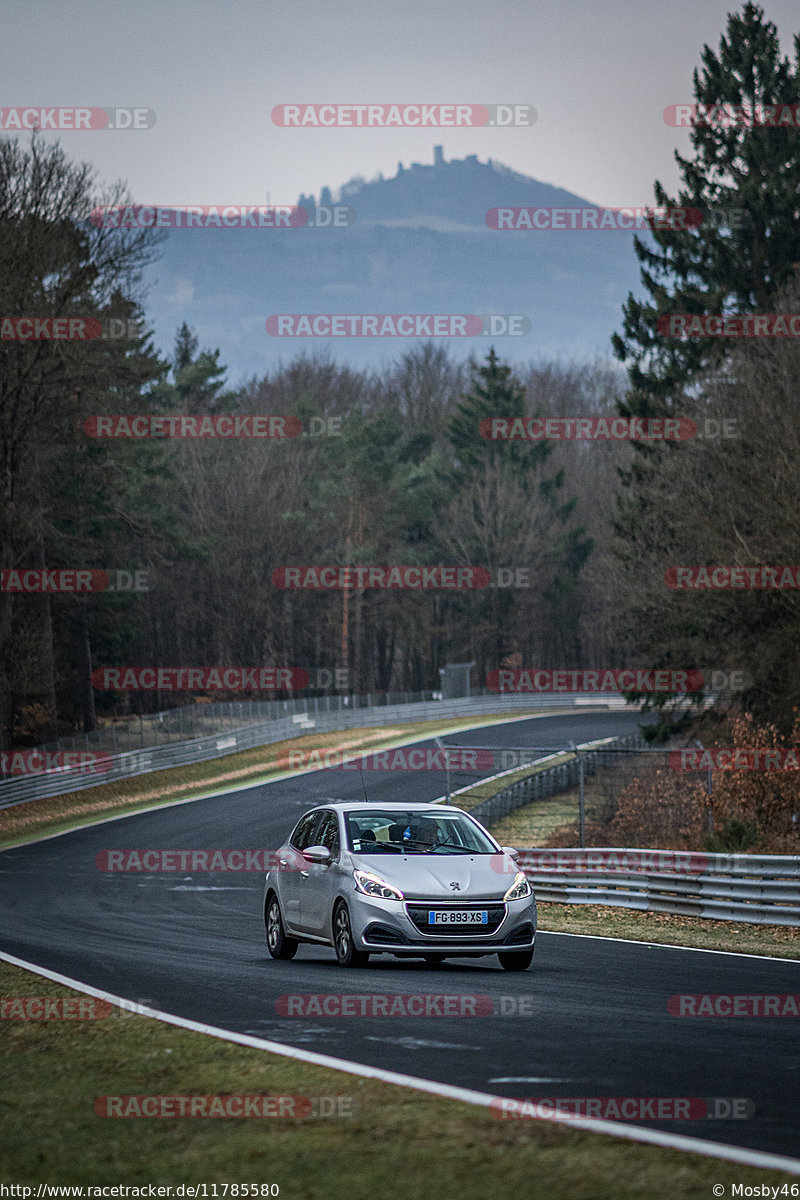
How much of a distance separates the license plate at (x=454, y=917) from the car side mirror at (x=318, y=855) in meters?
1.42

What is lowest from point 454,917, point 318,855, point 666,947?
point 666,947

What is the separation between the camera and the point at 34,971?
45.4ft

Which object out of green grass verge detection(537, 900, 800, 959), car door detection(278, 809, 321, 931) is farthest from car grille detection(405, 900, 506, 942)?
green grass verge detection(537, 900, 800, 959)

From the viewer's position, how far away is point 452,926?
41.4 feet

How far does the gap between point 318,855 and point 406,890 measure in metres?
1.39

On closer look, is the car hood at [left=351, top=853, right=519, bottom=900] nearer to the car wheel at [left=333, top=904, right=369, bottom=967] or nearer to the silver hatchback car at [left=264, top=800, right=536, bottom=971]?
the silver hatchback car at [left=264, top=800, right=536, bottom=971]

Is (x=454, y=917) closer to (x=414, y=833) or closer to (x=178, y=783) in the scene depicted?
(x=414, y=833)

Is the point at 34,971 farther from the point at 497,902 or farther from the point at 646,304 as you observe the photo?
the point at 646,304

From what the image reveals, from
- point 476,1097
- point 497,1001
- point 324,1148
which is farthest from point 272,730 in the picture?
point 324,1148

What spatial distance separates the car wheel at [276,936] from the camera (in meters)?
14.7

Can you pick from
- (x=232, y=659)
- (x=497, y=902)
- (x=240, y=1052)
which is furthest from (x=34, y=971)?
(x=232, y=659)

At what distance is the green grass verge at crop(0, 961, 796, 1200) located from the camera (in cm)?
569

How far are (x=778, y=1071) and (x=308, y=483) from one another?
77.9 m

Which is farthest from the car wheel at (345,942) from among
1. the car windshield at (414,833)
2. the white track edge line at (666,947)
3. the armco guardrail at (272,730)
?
the armco guardrail at (272,730)
